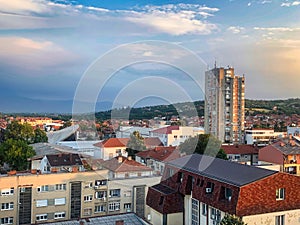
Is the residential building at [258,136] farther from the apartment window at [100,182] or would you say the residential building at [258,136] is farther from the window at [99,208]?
the window at [99,208]

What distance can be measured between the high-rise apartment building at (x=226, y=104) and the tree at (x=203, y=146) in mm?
18682

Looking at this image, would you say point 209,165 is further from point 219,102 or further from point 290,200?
point 219,102

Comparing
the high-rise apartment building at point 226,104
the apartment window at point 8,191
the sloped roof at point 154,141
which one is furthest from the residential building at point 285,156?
the high-rise apartment building at point 226,104

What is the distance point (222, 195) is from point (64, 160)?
35.0 ft

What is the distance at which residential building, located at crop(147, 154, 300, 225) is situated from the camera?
10789mm

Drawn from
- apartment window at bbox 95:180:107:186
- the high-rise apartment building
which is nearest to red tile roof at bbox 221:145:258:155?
the high-rise apartment building

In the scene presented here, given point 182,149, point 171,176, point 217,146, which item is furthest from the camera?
point 217,146

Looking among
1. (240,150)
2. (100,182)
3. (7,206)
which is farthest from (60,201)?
(240,150)

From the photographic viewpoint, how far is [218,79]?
45.9 m

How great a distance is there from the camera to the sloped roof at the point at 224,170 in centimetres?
1123

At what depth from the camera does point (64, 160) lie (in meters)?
19.2

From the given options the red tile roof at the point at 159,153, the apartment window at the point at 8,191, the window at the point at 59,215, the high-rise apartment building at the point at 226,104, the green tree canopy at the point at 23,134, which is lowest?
the window at the point at 59,215

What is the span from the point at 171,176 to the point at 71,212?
4.62 m

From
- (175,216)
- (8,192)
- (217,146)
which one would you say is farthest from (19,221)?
(217,146)
